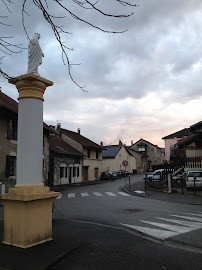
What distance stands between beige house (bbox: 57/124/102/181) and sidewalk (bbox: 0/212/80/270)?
1336 inches

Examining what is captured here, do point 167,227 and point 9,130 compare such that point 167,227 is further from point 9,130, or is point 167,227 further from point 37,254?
point 9,130

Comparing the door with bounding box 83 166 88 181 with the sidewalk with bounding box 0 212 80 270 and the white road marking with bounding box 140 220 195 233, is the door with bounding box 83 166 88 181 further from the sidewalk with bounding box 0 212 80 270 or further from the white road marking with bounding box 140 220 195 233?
the sidewalk with bounding box 0 212 80 270

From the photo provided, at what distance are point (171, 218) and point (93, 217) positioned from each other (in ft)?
9.14

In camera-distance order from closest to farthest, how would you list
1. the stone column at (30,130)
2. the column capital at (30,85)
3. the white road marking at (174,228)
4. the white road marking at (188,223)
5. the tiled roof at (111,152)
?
the stone column at (30,130) < the column capital at (30,85) < the white road marking at (174,228) < the white road marking at (188,223) < the tiled roof at (111,152)

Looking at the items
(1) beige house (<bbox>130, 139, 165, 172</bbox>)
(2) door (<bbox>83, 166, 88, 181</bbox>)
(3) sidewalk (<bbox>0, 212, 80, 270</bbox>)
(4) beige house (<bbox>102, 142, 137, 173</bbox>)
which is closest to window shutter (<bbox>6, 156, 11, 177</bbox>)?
(3) sidewalk (<bbox>0, 212, 80, 270</bbox>)

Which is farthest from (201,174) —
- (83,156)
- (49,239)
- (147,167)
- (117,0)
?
(147,167)

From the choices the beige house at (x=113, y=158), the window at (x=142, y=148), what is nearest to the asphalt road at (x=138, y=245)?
the beige house at (x=113, y=158)

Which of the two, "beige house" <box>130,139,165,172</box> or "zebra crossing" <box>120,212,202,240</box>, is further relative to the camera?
"beige house" <box>130,139,165,172</box>

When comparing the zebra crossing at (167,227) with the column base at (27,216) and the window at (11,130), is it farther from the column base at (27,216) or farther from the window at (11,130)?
the window at (11,130)

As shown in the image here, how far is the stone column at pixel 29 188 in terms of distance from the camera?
16.0ft

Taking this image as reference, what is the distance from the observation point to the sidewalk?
4.05 meters

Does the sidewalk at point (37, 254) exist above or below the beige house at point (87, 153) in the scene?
below

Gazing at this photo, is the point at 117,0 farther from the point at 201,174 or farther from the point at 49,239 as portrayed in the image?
the point at 201,174

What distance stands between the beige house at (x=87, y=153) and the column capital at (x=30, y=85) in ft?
111
